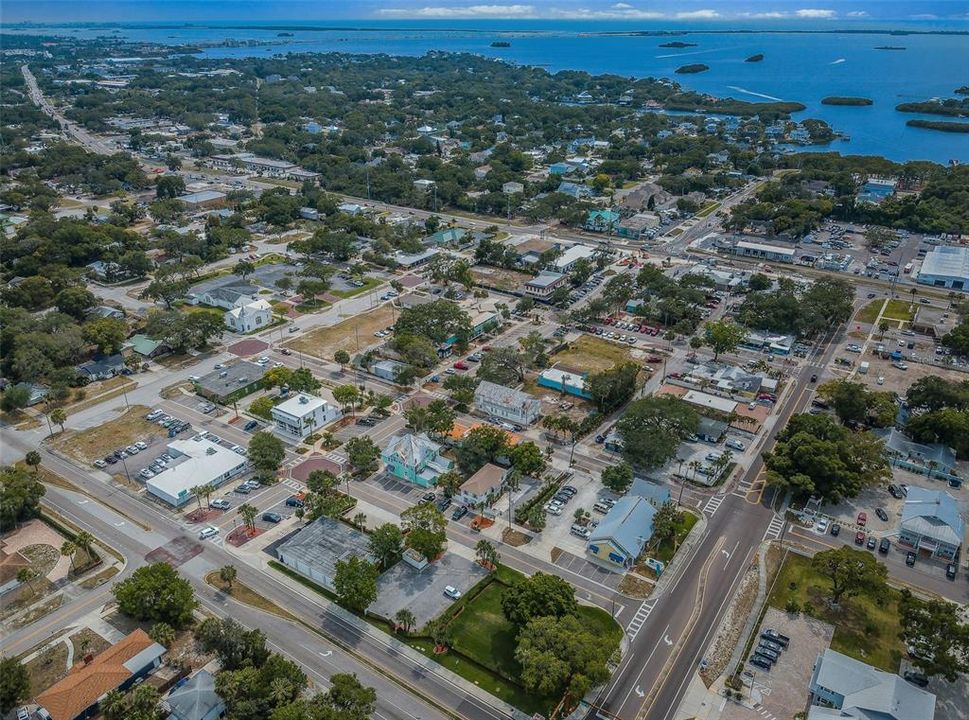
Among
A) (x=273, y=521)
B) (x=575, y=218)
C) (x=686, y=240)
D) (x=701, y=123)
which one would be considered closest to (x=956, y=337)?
(x=686, y=240)

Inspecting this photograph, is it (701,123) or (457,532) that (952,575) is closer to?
(457,532)

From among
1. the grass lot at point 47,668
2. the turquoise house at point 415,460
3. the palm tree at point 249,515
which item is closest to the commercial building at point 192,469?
the palm tree at point 249,515

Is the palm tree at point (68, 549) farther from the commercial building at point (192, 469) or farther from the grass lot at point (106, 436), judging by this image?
the grass lot at point (106, 436)

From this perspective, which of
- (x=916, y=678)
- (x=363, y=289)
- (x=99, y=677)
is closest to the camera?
(x=99, y=677)

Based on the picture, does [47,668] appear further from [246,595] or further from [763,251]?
[763,251]

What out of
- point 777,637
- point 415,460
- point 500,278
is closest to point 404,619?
point 415,460
